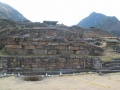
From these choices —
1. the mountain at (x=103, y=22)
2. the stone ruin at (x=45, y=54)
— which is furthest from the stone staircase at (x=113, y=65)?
the mountain at (x=103, y=22)

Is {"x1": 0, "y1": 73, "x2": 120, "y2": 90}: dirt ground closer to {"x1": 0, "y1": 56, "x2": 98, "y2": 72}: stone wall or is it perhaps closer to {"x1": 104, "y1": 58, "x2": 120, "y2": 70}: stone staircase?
{"x1": 104, "y1": 58, "x2": 120, "y2": 70}: stone staircase

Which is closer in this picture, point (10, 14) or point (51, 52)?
point (51, 52)

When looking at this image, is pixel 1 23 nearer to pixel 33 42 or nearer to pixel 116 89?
pixel 33 42

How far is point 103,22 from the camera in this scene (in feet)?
150

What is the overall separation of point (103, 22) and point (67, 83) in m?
36.3

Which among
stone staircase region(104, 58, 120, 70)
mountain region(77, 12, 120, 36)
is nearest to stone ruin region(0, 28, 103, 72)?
stone staircase region(104, 58, 120, 70)

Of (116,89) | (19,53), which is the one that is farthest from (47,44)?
(116,89)

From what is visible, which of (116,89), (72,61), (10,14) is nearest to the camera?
(116,89)

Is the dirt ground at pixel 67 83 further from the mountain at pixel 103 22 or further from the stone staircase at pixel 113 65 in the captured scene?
the mountain at pixel 103 22

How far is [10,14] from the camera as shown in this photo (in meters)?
53.4

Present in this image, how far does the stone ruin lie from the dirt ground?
183 cm

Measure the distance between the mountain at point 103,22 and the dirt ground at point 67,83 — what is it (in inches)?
→ 1212

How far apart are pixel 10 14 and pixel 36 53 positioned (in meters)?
39.9

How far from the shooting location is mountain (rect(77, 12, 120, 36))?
144 ft
